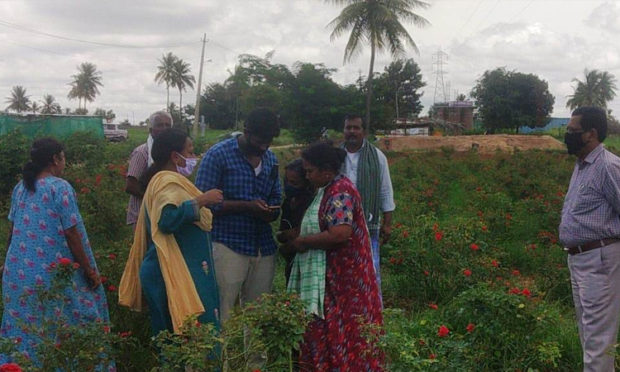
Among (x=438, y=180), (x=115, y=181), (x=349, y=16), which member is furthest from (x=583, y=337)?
(x=349, y=16)

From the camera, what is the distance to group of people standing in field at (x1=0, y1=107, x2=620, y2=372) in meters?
2.98

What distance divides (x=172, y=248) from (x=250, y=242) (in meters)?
0.53

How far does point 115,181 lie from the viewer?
9.69m

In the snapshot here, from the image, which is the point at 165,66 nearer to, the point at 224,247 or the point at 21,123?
the point at 21,123

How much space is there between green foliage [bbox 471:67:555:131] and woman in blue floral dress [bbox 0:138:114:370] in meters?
37.9

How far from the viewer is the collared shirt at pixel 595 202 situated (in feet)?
10.6

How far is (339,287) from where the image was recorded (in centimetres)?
309

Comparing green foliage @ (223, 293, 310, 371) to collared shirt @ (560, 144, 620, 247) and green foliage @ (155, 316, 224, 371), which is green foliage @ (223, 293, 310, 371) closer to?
green foliage @ (155, 316, 224, 371)

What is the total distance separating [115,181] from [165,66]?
5177 cm

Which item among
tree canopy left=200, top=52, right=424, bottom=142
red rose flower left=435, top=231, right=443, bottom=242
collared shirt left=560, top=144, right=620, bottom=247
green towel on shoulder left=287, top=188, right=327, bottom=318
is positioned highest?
tree canopy left=200, top=52, right=424, bottom=142

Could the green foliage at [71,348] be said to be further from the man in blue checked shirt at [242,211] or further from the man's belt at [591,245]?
the man's belt at [591,245]

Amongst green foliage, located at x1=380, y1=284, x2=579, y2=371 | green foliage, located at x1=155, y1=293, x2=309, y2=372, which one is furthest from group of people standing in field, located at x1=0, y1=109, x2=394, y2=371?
green foliage, located at x1=155, y1=293, x2=309, y2=372

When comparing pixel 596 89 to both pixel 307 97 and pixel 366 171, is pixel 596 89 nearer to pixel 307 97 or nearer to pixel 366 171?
pixel 307 97

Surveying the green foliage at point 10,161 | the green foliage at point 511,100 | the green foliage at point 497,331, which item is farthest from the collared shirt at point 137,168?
the green foliage at point 511,100
